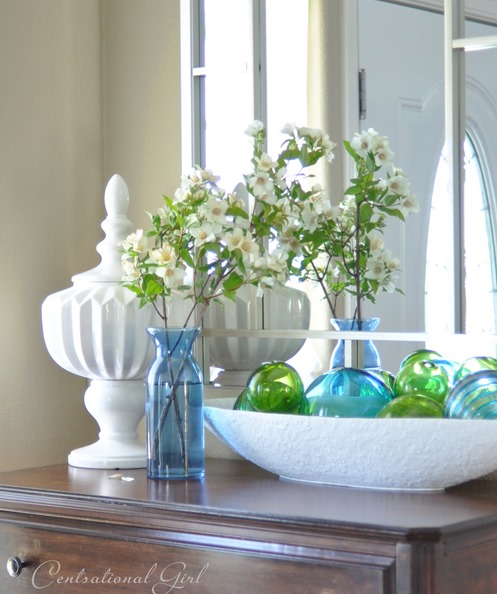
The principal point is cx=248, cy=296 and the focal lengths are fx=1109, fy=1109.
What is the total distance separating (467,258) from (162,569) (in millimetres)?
582

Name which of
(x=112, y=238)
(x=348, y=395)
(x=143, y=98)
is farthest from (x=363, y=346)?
(x=143, y=98)

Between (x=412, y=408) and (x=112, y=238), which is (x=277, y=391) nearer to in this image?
(x=412, y=408)

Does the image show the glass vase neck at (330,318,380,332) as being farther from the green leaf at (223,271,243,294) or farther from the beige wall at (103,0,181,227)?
the beige wall at (103,0,181,227)

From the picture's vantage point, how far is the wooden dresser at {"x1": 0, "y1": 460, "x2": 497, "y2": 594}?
1119mm

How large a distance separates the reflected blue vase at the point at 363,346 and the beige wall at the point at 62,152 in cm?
44

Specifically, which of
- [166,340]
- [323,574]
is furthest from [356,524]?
[166,340]

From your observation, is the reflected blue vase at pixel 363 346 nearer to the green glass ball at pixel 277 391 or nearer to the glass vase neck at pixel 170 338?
the green glass ball at pixel 277 391

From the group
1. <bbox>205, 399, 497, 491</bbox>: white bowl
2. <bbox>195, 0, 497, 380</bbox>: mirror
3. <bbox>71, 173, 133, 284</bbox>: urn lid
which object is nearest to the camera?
<bbox>205, 399, 497, 491</bbox>: white bowl

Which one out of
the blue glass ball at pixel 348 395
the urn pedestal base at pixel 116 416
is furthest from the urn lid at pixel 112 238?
the blue glass ball at pixel 348 395

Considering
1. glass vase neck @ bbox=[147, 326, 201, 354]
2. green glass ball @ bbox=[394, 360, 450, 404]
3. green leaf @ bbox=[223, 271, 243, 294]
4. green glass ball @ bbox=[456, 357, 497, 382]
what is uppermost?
green leaf @ bbox=[223, 271, 243, 294]

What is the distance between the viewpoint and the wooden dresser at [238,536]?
1.12m

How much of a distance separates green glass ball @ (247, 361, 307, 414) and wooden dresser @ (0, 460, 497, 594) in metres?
0.09

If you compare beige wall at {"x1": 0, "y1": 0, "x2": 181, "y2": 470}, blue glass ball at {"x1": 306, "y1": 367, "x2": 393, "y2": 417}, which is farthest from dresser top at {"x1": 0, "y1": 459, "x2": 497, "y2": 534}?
beige wall at {"x1": 0, "y1": 0, "x2": 181, "y2": 470}

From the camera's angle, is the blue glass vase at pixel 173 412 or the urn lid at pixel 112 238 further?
the urn lid at pixel 112 238
